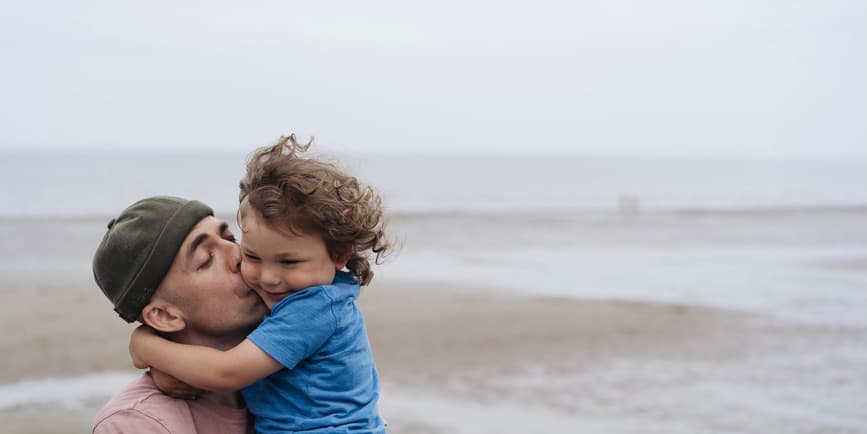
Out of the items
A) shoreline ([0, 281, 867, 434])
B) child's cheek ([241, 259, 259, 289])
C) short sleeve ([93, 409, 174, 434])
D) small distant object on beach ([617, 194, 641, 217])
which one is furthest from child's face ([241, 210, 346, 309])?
small distant object on beach ([617, 194, 641, 217])

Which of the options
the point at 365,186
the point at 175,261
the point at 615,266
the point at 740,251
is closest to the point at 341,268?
the point at 365,186

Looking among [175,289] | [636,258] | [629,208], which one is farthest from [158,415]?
[629,208]

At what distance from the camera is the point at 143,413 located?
2211mm

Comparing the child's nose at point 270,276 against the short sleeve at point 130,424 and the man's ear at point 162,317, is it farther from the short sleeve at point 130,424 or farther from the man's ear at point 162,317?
the short sleeve at point 130,424

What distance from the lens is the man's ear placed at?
2.35 meters

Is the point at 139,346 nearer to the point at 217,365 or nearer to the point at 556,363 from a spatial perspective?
the point at 217,365

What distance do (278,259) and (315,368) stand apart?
12.0 inches

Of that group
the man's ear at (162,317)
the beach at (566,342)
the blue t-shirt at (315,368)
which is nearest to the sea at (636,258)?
the beach at (566,342)

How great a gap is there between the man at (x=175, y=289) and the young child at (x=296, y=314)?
6 cm

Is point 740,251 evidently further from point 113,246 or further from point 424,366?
point 113,246

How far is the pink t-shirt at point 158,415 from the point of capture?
218 centimetres

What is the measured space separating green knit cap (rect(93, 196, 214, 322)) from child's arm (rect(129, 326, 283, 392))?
156 mm

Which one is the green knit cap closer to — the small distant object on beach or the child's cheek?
the child's cheek

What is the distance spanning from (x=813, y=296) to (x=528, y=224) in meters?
14.1
